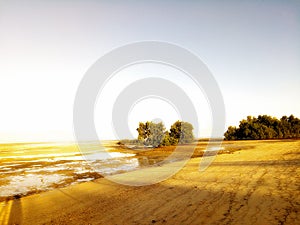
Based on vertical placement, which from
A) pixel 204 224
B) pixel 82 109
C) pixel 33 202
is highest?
pixel 82 109

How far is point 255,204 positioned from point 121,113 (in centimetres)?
2612

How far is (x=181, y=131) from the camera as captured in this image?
52.3 m

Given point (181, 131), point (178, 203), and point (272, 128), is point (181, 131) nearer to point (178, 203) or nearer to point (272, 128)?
point (272, 128)

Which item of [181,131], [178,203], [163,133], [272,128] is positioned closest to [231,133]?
[272,128]

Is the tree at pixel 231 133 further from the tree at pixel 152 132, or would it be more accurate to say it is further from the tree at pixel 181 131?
the tree at pixel 152 132

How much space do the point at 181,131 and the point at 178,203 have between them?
46.0 meters

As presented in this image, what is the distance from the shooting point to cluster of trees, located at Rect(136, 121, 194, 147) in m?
50.4

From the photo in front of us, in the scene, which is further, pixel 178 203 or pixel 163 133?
pixel 163 133

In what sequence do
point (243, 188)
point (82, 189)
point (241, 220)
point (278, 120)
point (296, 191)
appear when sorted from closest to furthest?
1. point (241, 220)
2. point (296, 191)
3. point (243, 188)
4. point (82, 189)
5. point (278, 120)

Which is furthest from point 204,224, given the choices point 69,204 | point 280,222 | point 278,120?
point 278,120

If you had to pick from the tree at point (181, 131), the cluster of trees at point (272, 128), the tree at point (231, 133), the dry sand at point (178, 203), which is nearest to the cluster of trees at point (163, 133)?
the tree at point (181, 131)

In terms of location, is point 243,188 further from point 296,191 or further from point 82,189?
point 82,189

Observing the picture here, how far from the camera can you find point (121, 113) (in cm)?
3091

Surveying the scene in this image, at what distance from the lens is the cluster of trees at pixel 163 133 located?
50.4 meters
